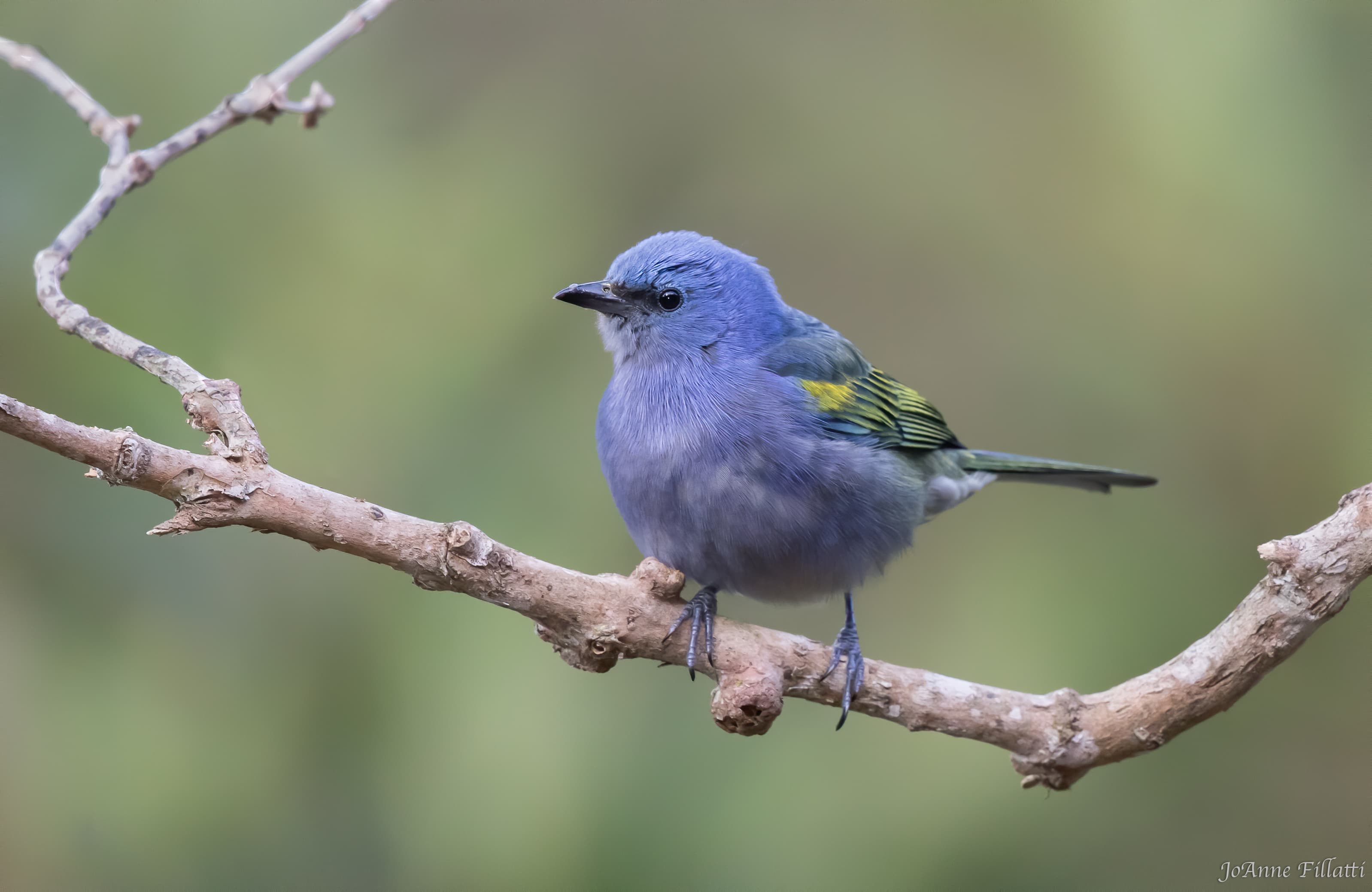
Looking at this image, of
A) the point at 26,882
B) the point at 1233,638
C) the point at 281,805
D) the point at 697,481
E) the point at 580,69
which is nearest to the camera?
the point at 1233,638

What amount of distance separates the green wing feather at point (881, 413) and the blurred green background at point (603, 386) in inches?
41.8

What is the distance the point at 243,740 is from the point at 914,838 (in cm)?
251

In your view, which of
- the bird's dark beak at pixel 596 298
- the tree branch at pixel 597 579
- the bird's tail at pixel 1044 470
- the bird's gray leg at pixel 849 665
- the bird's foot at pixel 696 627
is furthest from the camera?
the bird's tail at pixel 1044 470

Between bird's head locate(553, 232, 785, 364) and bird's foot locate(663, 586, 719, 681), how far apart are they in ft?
2.51

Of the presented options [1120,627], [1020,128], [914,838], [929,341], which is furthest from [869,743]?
[1020,128]

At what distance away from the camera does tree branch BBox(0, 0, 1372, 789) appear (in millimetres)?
2199

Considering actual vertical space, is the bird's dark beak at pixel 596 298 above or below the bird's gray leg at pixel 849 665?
above

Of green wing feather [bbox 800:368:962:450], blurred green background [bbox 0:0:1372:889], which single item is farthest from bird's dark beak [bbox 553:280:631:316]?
blurred green background [bbox 0:0:1372:889]

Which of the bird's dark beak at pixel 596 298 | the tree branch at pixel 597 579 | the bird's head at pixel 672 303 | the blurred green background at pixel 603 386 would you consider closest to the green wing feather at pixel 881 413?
the bird's head at pixel 672 303

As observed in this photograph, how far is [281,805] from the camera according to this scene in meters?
3.94

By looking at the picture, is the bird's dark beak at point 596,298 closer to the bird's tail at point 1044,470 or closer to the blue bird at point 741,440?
the blue bird at point 741,440

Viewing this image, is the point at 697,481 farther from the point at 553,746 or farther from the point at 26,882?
the point at 26,882

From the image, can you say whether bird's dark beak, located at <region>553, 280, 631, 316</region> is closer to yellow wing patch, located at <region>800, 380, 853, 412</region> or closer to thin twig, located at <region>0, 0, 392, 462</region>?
yellow wing patch, located at <region>800, 380, 853, 412</region>
